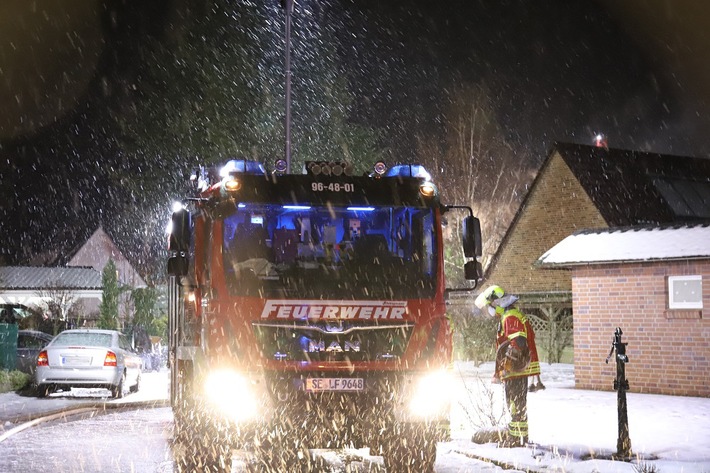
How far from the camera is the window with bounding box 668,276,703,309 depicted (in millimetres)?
17688

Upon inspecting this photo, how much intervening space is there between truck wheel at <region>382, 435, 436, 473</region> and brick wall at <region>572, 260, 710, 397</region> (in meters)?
10.1

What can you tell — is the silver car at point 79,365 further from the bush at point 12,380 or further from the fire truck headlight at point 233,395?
the fire truck headlight at point 233,395

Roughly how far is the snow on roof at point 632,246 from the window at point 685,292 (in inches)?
21.8

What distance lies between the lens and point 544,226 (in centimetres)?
3042

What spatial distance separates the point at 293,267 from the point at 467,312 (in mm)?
21949

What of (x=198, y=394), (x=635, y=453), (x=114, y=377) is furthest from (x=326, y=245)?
(x=114, y=377)

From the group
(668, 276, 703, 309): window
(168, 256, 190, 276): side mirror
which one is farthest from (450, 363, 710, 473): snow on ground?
(168, 256, 190, 276): side mirror

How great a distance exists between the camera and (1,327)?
21.8 meters

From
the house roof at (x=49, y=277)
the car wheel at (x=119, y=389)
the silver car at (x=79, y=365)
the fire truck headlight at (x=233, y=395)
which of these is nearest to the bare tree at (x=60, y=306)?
the house roof at (x=49, y=277)

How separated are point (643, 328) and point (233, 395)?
1199 centimetres

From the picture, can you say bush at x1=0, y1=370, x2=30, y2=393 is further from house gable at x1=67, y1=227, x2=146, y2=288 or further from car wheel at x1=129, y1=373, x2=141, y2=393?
house gable at x1=67, y1=227, x2=146, y2=288

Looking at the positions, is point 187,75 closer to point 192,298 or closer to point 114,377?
point 114,377

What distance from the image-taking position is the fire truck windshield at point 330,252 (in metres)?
8.71

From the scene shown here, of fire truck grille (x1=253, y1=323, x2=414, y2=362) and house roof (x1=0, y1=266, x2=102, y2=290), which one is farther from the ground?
house roof (x1=0, y1=266, x2=102, y2=290)
